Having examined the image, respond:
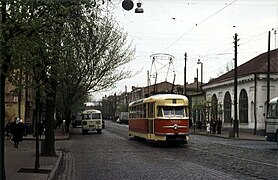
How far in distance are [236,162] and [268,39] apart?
26671 mm

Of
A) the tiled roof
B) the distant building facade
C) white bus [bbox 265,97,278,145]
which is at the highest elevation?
the tiled roof

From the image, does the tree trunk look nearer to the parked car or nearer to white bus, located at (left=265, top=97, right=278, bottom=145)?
white bus, located at (left=265, top=97, right=278, bottom=145)

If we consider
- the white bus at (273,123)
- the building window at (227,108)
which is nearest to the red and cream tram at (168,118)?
the white bus at (273,123)

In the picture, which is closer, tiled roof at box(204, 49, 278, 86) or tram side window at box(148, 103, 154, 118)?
tram side window at box(148, 103, 154, 118)

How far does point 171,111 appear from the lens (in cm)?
2991

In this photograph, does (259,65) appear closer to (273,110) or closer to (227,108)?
(227,108)

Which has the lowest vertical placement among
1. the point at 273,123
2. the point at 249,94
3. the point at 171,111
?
the point at 273,123

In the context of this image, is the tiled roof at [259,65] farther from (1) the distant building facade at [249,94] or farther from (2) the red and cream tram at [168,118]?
(2) the red and cream tram at [168,118]

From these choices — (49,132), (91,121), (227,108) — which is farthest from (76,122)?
(49,132)

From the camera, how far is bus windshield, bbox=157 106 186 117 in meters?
29.6

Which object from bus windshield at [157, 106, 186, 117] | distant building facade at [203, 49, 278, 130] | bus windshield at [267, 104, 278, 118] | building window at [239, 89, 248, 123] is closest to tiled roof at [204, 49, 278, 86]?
distant building facade at [203, 49, 278, 130]

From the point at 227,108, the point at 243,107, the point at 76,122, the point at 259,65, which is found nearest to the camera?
the point at 259,65

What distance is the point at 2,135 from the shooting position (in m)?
11.8

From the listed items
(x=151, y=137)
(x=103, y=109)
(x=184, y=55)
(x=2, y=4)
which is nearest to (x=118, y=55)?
(x=151, y=137)
